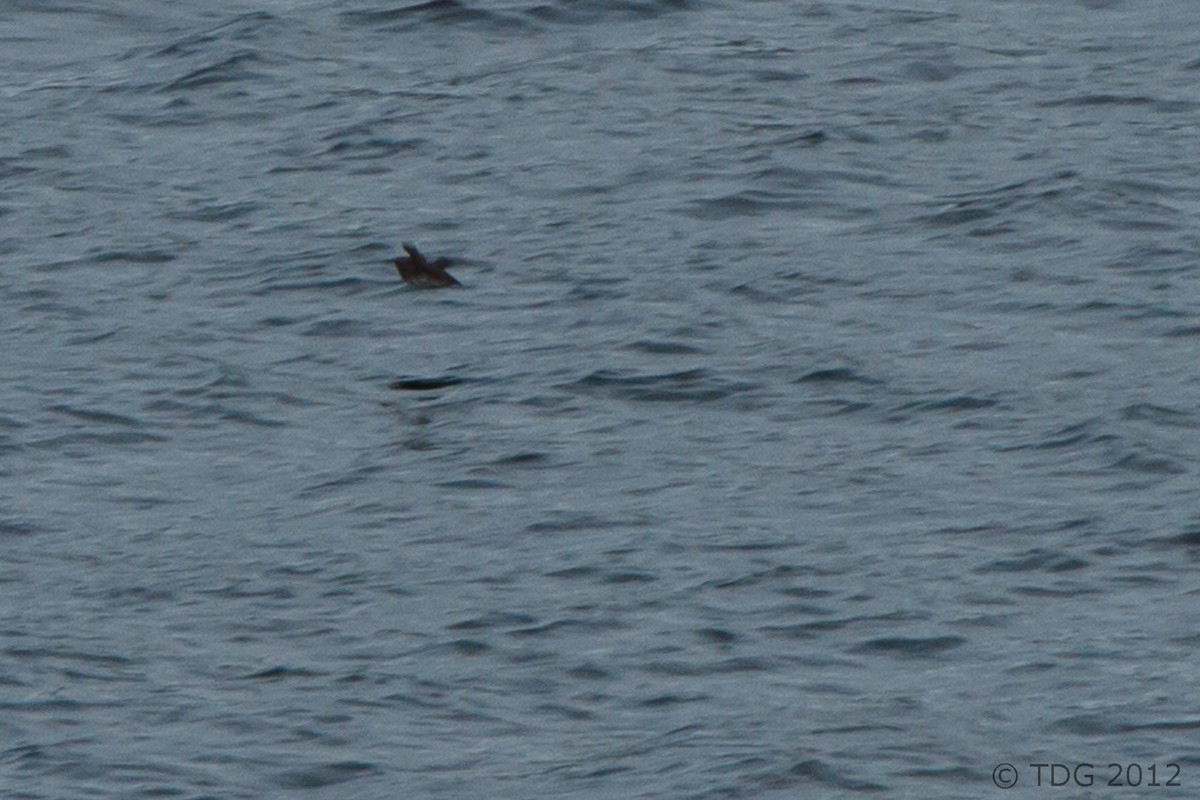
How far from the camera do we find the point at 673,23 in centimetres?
2139

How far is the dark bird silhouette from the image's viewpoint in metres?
16.0

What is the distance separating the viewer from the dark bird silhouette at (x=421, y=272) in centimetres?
1605

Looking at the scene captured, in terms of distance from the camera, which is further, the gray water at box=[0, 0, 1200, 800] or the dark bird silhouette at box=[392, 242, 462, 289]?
the dark bird silhouette at box=[392, 242, 462, 289]

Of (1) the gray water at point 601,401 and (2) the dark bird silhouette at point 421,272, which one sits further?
(2) the dark bird silhouette at point 421,272

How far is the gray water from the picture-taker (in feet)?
35.4

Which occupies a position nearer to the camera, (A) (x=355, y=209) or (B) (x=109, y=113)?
(A) (x=355, y=209)

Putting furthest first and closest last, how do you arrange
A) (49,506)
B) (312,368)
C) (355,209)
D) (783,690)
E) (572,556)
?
1. (355,209)
2. (312,368)
3. (49,506)
4. (572,556)
5. (783,690)

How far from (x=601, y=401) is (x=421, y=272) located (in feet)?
6.95

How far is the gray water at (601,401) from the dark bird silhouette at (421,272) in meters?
0.12

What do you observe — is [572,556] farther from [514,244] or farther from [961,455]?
[514,244]

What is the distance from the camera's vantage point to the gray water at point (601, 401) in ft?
35.4

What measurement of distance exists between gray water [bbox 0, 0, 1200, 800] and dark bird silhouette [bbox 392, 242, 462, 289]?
12 cm

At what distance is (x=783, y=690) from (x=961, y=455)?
109 inches

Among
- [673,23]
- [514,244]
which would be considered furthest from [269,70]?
[514,244]
